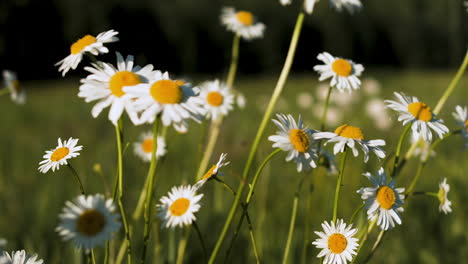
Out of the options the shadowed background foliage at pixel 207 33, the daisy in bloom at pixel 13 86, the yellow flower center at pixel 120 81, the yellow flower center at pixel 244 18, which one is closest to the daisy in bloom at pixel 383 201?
the yellow flower center at pixel 120 81

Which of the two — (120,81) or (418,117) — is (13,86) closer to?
(120,81)

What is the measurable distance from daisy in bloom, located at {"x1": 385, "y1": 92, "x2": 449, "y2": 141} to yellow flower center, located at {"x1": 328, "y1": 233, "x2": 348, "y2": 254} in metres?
0.24

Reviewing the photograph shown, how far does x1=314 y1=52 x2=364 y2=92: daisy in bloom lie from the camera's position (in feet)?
2.96

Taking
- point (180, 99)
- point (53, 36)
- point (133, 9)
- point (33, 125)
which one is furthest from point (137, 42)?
point (180, 99)

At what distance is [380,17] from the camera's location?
12.4 m

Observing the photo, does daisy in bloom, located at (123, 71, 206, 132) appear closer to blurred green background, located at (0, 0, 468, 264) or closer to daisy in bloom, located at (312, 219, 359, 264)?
blurred green background, located at (0, 0, 468, 264)

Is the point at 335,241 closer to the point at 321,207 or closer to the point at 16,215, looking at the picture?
the point at 321,207

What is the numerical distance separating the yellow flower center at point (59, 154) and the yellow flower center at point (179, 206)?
218mm

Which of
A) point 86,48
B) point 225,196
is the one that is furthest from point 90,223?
point 225,196

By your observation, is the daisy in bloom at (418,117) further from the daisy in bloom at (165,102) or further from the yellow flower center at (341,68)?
the daisy in bloom at (165,102)

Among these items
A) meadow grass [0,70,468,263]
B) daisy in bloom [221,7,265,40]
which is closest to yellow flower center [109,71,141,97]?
meadow grass [0,70,468,263]

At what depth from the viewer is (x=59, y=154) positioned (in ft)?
2.38

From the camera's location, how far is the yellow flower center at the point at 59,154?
0.72m

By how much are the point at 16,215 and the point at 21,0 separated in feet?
24.2
